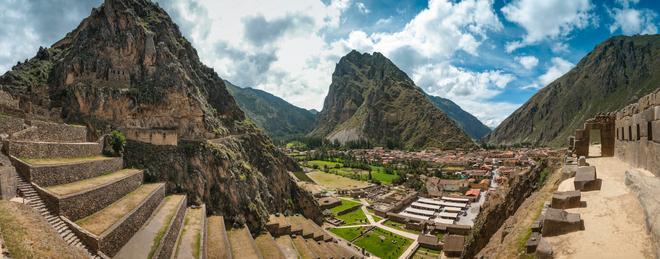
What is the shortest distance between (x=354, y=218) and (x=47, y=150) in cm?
4707

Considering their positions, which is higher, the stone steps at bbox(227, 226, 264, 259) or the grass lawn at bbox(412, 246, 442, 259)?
the stone steps at bbox(227, 226, 264, 259)

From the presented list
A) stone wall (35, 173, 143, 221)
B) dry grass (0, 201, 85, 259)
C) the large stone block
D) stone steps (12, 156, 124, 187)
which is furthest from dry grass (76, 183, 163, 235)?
the large stone block

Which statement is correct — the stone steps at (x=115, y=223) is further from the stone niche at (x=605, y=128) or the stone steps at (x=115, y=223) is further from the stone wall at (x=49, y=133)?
the stone niche at (x=605, y=128)

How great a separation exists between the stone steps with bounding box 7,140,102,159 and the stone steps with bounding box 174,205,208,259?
847 cm

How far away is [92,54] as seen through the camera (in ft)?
125

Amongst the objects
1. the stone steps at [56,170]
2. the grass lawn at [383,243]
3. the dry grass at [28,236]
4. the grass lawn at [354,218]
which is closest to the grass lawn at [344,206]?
the grass lawn at [354,218]

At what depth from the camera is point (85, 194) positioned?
16562 mm

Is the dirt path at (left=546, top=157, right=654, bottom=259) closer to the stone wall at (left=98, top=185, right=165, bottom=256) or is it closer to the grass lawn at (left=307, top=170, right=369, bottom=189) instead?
the stone wall at (left=98, top=185, right=165, bottom=256)

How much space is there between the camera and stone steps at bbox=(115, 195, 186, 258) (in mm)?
16516

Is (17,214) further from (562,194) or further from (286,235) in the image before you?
(286,235)

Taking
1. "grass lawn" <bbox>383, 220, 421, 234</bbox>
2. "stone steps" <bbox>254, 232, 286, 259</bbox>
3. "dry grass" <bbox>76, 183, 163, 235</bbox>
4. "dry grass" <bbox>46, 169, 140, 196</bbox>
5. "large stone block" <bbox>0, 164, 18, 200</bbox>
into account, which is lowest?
"grass lawn" <bbox>383, 220, 421, 234</bbox>

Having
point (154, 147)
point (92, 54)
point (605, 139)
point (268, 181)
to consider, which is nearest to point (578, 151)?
point (605, 139)

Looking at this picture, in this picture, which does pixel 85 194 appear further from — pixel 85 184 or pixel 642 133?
pixel 642 133

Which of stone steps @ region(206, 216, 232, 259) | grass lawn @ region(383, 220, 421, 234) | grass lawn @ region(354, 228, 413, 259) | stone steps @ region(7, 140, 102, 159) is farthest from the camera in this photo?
grass lawn @ region(383, 220, 421, 234)
